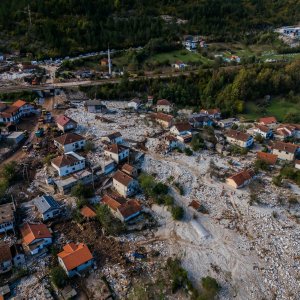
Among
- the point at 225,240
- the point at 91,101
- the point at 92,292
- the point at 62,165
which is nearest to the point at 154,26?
the point at 91,101

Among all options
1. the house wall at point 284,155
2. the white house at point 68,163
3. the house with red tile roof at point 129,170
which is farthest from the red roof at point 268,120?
the white house at point 68,163

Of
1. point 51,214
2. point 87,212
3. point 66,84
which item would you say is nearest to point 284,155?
point 87,212

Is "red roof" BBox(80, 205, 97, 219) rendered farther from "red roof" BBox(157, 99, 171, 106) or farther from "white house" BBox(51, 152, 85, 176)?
"red roof" BBox(157, 99, 171, 106)

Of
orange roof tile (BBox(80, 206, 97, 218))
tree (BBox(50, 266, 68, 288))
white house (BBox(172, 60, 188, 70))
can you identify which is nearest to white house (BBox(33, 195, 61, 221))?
orange roof tile (BBox(80, 206, 97, 218))

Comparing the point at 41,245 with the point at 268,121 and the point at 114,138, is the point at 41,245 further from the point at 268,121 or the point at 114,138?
the point at 268,121

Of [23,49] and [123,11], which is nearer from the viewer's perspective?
[23,49]

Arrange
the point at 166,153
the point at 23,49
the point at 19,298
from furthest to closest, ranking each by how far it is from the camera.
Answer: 1. the point at 23,49
2. the point at 166,153
3. the point at 19,298

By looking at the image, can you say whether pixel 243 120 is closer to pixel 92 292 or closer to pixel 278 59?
pixel 278 59
